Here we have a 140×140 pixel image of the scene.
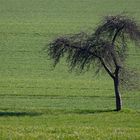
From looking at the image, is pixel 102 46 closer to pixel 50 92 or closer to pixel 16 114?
pixel 16 114

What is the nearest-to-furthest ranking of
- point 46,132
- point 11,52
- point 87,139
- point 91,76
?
point 87,139
point 46,132
point 91,76
point 11,52

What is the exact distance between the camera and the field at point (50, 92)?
13.5m

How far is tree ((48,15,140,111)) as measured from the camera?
2897 centimetres

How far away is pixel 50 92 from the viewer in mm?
34469

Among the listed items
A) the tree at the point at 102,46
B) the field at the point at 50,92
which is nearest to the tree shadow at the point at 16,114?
the field at the point at 50,92

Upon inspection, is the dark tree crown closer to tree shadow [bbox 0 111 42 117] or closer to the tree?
the tree

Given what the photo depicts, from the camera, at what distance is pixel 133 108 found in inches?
1141

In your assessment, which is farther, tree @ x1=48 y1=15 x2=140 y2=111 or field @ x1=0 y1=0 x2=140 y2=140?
tree @ x1=48 y1=15 x2=140 y2=111

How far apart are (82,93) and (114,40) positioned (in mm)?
5284

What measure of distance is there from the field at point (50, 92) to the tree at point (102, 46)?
1988mm

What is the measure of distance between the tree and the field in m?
1.99

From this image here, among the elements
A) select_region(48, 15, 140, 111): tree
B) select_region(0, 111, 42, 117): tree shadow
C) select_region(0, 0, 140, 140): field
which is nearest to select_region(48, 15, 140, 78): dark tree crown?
select_region(48, 15, 140, 111): tree

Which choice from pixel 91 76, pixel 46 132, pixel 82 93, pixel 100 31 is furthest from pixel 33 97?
pixel 46 132

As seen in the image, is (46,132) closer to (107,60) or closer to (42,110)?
(42,110)
